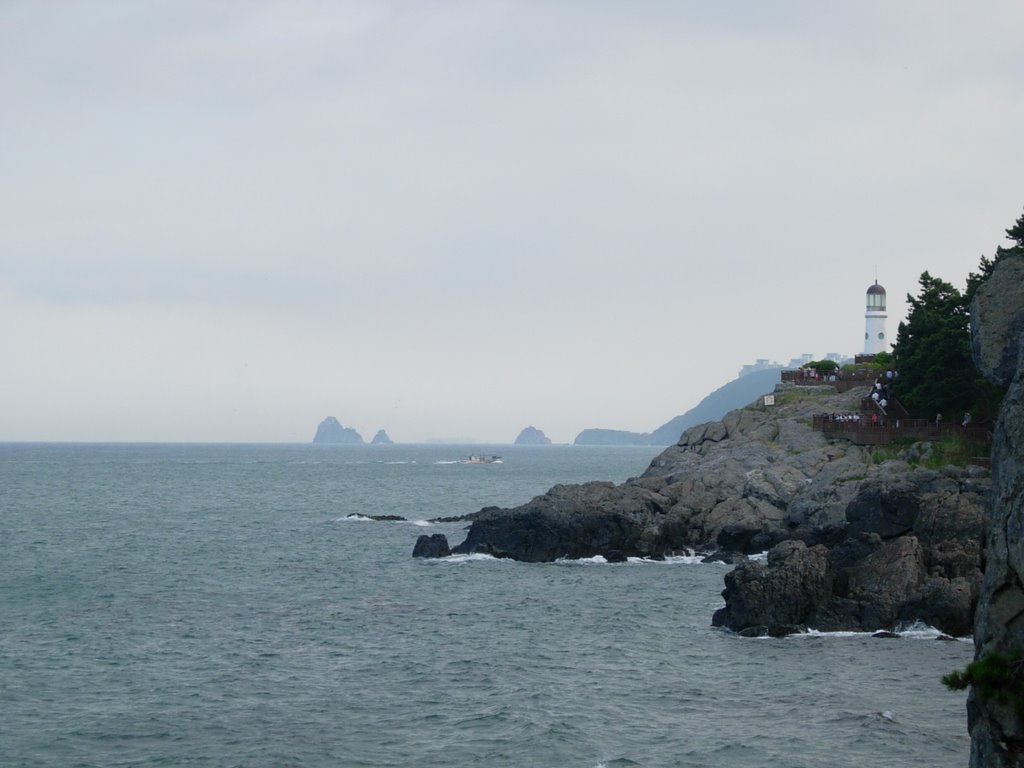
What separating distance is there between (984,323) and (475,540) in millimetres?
50253

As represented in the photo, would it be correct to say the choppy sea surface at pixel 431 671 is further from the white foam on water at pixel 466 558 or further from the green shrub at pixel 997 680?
the green shrub at pixel 997 680

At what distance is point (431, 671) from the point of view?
3900 cm

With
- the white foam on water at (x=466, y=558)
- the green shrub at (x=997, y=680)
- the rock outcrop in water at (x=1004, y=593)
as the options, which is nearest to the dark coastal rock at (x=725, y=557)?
the white foam on water at (x=466, y=558)

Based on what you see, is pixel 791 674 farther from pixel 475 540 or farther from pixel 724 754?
pixel 475 540

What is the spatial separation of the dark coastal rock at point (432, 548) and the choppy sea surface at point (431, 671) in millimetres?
1464

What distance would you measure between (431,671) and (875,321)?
280 feet

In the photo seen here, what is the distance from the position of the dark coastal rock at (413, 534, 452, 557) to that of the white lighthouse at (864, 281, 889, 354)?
195 ft

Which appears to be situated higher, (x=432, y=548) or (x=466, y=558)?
(x=432, y=548)

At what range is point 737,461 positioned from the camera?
77938 millimetres

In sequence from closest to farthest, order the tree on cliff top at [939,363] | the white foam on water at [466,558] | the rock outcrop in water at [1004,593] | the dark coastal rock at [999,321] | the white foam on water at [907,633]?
1. the rock outcrop in water at [1004,593]
2. the dark coastal rock at [999,321]
3. the white foam on water at [907,633]
4. the white foam on water at [466,558]
5. the tree on cliff top at [939,363]

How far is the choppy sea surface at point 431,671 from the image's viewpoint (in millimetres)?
30656

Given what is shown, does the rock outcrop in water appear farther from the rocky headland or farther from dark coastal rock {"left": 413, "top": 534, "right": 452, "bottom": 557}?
dark coastal rock {"left": 413, "top": 534, "right": 452, "bottom": 557}

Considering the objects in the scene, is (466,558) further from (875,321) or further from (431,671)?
(875,321)

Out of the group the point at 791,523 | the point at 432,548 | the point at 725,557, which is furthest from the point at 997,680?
the point at 432,548
